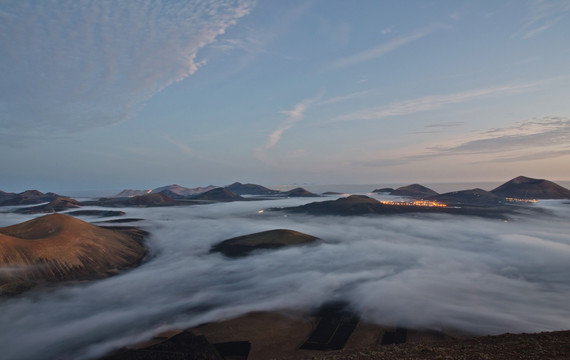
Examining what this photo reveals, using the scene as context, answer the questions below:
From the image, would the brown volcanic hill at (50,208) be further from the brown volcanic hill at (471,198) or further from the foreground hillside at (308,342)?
the brown volcanic hill at (471,198)

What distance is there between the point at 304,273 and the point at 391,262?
69.1 feet

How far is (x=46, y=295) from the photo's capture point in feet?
140

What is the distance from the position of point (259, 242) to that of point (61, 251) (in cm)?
4061

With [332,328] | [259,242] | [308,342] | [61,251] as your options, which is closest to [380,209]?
[259,242]

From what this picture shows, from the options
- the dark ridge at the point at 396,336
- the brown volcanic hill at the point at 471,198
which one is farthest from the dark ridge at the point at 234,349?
the brown volcanic hill at the point at 471,198

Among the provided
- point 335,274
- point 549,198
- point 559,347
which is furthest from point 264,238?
point 549,198

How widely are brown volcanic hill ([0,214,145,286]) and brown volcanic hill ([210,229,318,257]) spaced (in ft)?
65.1

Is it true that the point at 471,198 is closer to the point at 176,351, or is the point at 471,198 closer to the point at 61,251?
the point at 176,351

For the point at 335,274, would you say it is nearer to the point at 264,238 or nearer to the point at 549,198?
the point at 264,238

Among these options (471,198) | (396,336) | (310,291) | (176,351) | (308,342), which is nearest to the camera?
(176,351)

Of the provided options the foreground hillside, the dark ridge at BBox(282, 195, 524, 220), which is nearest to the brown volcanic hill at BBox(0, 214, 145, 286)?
the foreground hillside

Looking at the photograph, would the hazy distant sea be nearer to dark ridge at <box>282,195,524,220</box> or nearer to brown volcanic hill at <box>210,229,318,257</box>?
brown volcanic hill at <box>210,229,318,257</box>

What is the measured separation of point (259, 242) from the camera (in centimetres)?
7406

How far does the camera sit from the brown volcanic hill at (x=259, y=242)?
70.4m
